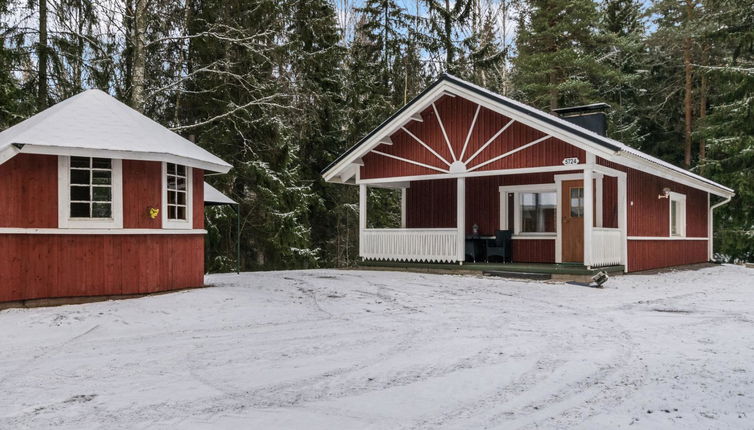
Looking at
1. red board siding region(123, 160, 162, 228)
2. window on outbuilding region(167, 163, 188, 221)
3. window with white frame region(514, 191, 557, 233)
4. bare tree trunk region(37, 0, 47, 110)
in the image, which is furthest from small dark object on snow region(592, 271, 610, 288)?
bare tree trunk region(37, 0, 47, 110)

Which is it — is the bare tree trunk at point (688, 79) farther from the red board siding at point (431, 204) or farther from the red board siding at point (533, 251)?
the red board siding at point (431, 204)

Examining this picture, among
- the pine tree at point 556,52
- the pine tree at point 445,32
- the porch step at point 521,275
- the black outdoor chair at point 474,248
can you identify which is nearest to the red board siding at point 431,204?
the black outdoor chair at point 474,248

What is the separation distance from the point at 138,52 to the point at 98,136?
17.4 ft

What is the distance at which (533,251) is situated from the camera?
50.5 feet

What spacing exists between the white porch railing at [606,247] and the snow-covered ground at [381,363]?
2944mm

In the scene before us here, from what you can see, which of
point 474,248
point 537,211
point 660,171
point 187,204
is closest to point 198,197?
point 187,204

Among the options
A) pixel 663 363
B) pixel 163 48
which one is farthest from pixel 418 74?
pixel 663 363

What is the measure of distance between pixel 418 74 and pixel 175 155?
1777 centimetres

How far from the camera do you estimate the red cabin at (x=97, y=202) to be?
348 inches

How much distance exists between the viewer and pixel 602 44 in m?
29.0

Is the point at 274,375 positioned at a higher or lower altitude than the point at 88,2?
lower

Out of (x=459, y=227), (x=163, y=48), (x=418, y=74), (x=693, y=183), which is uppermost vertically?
(x=418, y=74)

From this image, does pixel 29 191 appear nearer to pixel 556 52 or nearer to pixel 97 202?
pixel 97 202

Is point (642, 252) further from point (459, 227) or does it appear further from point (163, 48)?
point (163, 48)
